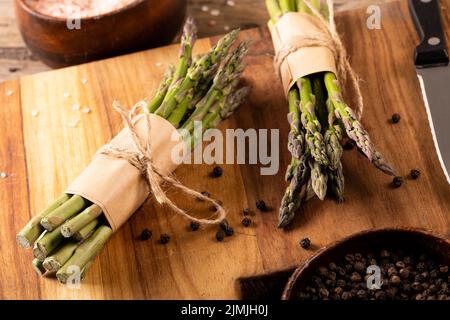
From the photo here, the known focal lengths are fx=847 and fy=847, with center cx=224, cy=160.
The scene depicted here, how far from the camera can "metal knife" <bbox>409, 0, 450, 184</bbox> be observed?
1887mm

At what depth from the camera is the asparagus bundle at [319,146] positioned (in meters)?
1.82

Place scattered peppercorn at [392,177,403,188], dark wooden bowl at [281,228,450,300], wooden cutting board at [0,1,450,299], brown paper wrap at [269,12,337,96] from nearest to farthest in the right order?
dark wooden bowl at [281,228,450,300] → wooden cutting board at [0,1,450,299] → scattered peppercorn at [392,177,403,188] → brown paper wrap at [269,12,337,96]

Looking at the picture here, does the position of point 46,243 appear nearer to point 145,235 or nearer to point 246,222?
point 145,235

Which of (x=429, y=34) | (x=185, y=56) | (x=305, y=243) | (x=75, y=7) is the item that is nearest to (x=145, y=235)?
(x=305, y=243)

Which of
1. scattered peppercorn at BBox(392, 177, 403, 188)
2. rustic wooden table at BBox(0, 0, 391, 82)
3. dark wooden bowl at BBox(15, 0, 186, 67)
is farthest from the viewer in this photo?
rustic wooden table at BBox(0, 0, 391, 82)

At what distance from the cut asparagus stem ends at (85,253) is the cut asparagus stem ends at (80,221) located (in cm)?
3

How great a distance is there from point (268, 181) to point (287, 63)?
30cm

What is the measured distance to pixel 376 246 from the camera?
173 centimetres

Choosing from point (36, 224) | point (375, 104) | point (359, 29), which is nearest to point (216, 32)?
point (359, 29)

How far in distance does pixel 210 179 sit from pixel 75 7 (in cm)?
66

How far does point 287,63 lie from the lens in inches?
80.5

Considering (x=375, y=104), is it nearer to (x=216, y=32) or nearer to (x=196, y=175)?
(x=196, y=175)

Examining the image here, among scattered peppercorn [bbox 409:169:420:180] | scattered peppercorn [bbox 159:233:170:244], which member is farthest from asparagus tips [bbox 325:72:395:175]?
scattered peppercorn [bbox 159:233:170:244]

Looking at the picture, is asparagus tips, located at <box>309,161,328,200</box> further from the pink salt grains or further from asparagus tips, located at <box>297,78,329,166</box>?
the pink salt grains
